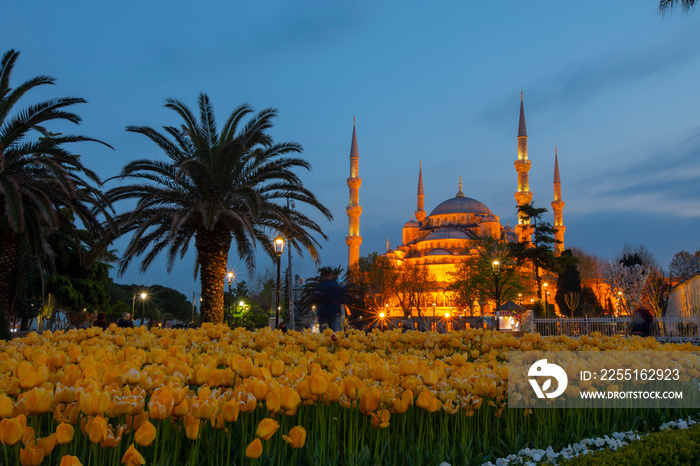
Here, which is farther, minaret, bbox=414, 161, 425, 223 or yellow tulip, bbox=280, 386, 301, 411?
minaret, bbox=414, 161, 425, 223

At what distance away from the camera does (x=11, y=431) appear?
1.76 metres

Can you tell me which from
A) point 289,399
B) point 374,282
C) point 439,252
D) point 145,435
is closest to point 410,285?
point 374,282

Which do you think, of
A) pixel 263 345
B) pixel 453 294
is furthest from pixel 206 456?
pixel 453 294

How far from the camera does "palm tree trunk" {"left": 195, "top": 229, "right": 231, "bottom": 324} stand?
14.2m

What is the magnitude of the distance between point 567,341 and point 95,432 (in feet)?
15.8

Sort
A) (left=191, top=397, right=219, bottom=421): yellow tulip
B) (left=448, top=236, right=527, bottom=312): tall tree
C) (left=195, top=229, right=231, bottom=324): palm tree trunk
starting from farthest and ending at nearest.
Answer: (left=448, top=236, right=527, bottom=312): tall tree
(left=195, top=229, right=231, bottom=324): palm tree trunk
(left=191, top=397, right=219, bottom=421): yellow tulip

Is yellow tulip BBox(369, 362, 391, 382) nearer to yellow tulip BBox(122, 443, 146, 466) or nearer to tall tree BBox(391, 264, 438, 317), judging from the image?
yellow tulip BBox(122, 443, 146, 466)

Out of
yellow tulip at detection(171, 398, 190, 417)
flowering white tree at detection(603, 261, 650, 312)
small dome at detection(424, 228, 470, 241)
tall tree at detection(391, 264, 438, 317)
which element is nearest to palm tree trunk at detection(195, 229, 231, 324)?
yellow tulip at detection(171, 398, 190, 417)

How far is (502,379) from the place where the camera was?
9.71ft

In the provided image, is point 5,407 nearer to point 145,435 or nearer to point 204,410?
point 145,435

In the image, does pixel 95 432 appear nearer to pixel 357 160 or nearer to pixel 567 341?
pixel 567 341

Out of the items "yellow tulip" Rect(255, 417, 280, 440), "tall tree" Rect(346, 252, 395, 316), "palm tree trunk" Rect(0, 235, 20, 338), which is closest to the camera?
"yellow tulip" Rect(255, 417, 280, 440)

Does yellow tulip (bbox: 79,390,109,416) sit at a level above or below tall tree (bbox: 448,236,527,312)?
below

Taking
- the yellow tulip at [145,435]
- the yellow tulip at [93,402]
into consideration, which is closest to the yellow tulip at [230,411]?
the yellow tulip at [145,435]
